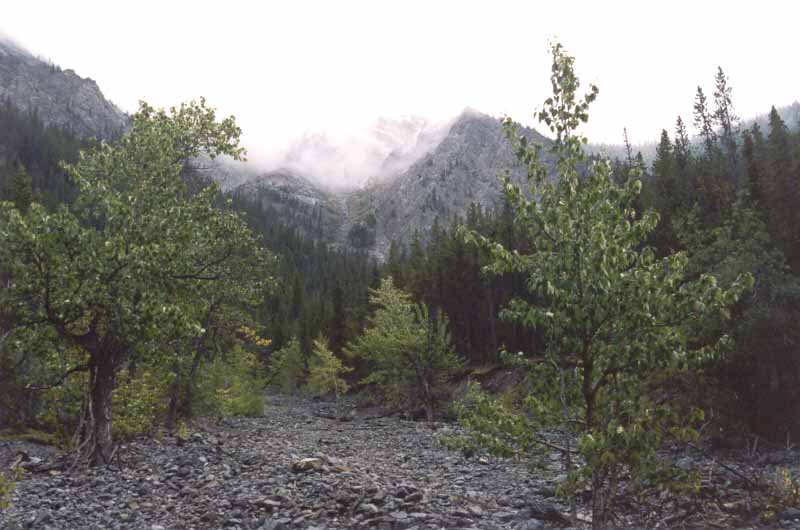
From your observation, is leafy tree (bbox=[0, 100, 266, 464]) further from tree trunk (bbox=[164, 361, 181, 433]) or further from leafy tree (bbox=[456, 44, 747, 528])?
leafy tree (bbox=[456, 44, 747, 528])

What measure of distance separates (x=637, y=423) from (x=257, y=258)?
1851 cm

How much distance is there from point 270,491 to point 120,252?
7794 millimetres

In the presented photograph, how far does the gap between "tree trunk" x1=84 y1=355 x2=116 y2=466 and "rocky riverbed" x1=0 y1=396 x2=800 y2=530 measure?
2.18 ft

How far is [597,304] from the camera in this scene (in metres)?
6.17

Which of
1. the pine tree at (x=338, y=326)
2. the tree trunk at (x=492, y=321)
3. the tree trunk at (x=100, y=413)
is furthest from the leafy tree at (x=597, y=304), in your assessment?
the pine tree at (x=338, y=326)

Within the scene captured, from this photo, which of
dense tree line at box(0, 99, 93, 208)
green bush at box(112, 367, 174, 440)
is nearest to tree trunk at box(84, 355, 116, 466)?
green bush at box(112, 367, 174, 440)

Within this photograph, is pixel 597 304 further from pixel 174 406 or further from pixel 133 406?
pixel 174 406

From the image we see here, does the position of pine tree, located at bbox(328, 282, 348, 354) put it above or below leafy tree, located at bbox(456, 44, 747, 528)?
above

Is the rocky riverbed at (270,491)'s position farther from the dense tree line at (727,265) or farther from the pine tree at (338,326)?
the pine tree at (338,326)

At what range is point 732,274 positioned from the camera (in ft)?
74.3

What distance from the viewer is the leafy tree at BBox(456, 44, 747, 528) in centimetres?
602

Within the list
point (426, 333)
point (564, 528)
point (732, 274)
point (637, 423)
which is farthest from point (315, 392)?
point (637, 423)

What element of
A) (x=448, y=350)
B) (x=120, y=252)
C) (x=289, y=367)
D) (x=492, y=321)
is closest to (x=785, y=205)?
(x=492, y=321)

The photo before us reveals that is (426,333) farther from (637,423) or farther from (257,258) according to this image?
(637,423)
